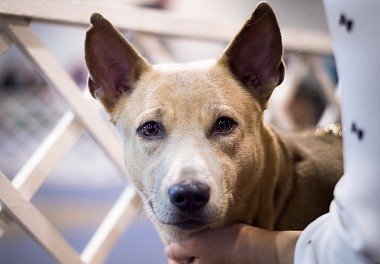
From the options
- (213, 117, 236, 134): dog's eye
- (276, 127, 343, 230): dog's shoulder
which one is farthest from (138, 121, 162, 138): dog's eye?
(276, 127, 343, 230): dog's shoulder

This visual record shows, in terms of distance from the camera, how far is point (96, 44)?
139 cm

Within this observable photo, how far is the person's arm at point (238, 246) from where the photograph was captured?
45.7 inches

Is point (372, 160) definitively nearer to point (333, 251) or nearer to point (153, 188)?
point (333, 251)

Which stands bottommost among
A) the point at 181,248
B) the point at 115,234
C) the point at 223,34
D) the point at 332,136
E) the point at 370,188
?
the point at 332,136

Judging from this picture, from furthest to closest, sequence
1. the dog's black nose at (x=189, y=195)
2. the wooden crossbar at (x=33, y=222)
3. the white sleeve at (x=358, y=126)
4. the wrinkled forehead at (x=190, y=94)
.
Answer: the wooden crossbar at (x=33, y=222), the wrinkled forehead at (x=190, y=94), the dog's black nose at (x=189, y=195), the white sleeve at (x=358, y=126)

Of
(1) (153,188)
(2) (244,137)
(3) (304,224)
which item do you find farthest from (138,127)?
(3) (304,224)

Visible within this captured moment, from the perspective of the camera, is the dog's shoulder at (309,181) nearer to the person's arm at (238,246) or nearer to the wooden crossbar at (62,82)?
the person's arm at (238,246)

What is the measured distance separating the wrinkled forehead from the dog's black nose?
0.76ft

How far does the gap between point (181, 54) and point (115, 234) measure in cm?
101

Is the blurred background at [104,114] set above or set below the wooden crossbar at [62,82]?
below

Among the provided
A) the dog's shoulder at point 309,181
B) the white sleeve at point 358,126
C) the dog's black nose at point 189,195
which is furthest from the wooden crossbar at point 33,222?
the white sleeve at point 358,126

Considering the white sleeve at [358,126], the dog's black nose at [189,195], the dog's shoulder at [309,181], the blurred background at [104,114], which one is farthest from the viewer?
the blurred background at [104,114]

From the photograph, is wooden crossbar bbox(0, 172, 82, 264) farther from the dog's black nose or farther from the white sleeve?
the white sleeve

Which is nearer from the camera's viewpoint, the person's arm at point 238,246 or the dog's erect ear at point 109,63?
the person's arm at point 238,246
